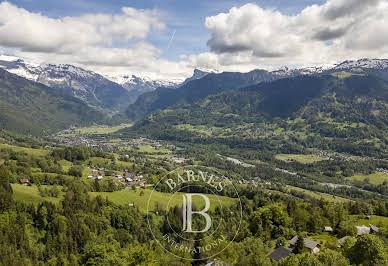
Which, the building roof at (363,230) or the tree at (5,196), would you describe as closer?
the building roof at (363,230)

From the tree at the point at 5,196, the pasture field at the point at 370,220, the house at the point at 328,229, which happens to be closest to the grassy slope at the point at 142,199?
the tree at the point at 5,196

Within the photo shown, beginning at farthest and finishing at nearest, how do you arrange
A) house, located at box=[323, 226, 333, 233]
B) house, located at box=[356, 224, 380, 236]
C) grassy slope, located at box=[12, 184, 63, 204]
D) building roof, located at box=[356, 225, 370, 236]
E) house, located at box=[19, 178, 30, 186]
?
house, located at box=[19, 178, 30, 186] → grassy slope, located at box=[12, 184, 63, 204] → house, located at box=[323, 226, 333, 233] → building roof, located at box=[356, 225, 370, 236] → house, located at box=[356, 224, 380, 236]

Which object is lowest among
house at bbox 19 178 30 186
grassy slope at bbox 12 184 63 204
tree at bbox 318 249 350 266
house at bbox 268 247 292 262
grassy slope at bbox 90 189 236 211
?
grassy slope at bbox 90 189 236 211

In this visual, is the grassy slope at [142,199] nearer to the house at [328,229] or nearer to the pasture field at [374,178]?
the house at [328,229]

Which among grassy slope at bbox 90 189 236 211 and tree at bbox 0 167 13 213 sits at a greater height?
tree at bbox 0 167 13 213

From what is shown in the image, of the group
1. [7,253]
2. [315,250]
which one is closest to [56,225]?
[7,253]

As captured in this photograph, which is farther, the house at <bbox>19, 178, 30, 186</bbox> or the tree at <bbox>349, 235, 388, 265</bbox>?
the house at <bbox>19, 178, 30, 186</bbox>

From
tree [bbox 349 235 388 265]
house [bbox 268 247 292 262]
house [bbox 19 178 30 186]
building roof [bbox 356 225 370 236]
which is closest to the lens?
tree [bbox 349 235 388 265]

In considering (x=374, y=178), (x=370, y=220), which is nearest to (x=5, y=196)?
(x=370, y=220)

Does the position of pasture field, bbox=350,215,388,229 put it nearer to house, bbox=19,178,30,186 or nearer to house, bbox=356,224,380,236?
house, bbox=356,224,380,236

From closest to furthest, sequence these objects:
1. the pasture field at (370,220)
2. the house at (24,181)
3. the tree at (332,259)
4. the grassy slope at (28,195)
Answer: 1. the tree at (332,259)
2. the pasture field at (370,220)
3. the grassy slope at (28,195)
4. the house at (24,181)

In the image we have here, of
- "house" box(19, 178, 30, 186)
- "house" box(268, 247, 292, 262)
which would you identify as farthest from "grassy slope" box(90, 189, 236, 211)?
"house" box(268, 247, 292, 262)
